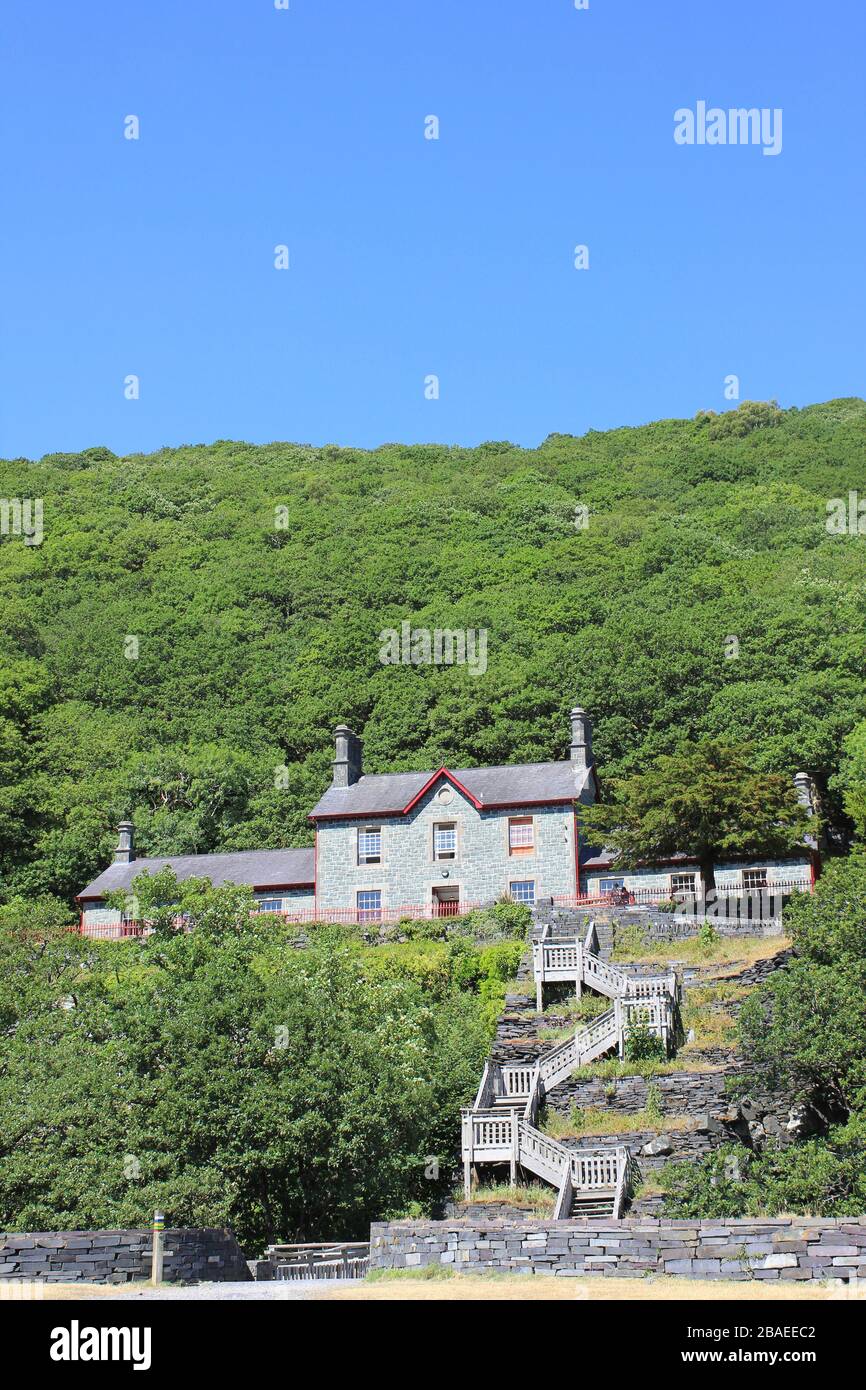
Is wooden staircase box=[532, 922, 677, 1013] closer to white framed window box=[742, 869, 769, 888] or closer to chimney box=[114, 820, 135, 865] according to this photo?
white framed window box=[742, 869, 769, 888]

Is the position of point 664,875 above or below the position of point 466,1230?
above

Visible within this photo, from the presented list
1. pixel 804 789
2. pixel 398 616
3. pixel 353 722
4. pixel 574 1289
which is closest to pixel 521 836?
pixel 804 789

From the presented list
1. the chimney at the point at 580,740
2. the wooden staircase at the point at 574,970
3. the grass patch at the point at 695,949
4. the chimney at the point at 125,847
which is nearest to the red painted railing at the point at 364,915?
the chimney at the point at 125,847

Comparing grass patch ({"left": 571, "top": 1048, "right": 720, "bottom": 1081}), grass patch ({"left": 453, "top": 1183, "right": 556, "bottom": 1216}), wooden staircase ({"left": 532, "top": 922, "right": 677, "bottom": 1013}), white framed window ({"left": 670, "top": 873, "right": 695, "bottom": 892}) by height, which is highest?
white framed window ({"left": 670, "top": 873, "right": 695, "bottom": 892})

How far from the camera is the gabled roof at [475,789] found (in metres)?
55.1

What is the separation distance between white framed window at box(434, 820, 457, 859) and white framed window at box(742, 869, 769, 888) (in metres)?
10.4

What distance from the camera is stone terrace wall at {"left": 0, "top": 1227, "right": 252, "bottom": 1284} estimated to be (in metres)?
19.9

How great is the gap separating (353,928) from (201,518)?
80399 millimetres

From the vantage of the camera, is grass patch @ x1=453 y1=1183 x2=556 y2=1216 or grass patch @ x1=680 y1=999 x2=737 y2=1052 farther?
grass patch @ x1=680 y1=999 x2=737 y2=1052

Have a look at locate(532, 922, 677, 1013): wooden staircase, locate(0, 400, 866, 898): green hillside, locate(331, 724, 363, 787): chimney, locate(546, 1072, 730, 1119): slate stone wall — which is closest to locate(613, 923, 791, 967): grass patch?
locate(532, 922, 677, 1013): wooden staircase

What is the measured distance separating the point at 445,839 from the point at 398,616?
4643 centimetres

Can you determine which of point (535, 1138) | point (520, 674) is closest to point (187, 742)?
point (520, 674)

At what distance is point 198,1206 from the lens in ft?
88.9
